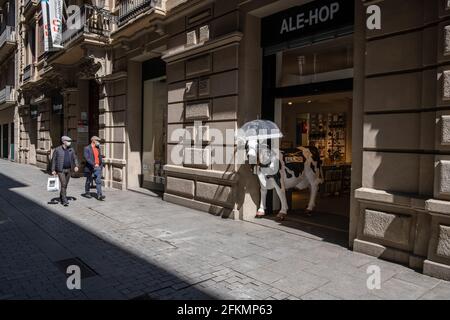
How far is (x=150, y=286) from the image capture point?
425 centimetres

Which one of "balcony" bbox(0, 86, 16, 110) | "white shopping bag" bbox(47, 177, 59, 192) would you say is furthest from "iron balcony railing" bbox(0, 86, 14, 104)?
"white shopping bag" bbox(47, 177, 59, 192)

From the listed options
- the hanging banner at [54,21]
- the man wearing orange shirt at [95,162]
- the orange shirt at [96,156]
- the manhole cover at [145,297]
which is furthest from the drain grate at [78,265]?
the hanging banner at [54,21]

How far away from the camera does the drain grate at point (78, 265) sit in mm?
4621

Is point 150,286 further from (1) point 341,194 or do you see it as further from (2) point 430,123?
(1) point 341,194

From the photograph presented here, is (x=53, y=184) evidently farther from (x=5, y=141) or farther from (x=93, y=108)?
(x=5, y=141)

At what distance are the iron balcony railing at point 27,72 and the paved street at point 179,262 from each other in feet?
52.7

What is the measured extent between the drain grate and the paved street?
1 centimetres

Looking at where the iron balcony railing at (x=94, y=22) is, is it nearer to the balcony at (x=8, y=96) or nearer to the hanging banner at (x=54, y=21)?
the hanging banner at (x=54, y=21)

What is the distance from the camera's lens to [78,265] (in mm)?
4945

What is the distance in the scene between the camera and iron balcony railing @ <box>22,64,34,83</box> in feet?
70.0

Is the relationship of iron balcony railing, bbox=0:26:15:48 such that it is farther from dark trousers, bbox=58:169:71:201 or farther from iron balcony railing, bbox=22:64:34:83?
dark trousers, bbox=58:169:71:201

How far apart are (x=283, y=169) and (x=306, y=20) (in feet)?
9.88

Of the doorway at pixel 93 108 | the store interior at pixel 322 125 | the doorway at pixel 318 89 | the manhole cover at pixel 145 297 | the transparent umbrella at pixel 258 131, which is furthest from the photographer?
the doorway at pixel 93 108

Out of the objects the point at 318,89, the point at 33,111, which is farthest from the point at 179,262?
the point at 33,111
